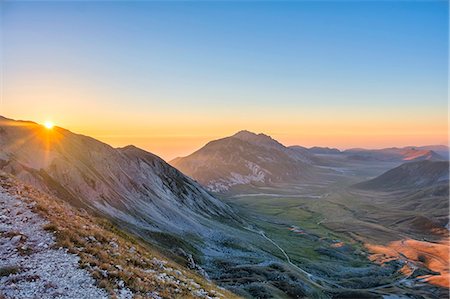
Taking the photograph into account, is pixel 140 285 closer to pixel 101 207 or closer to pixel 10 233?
pixel 10 233

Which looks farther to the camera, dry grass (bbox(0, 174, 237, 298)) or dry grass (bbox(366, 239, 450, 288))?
dry grass (bbox(366, 239, 450, 288))

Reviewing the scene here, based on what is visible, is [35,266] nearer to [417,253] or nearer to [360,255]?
[360,255]

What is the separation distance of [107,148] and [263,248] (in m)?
55.5

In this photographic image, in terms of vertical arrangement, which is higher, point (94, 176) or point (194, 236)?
point (94, 176)

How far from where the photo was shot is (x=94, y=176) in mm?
85500

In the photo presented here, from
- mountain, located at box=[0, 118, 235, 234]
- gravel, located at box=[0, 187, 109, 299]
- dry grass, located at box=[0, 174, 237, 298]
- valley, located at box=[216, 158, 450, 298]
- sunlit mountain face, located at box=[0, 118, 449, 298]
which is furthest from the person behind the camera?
valley, located at box=[216, 158, 450, 298]

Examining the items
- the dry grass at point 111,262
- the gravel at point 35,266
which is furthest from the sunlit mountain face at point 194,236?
the gravel at point 35,266

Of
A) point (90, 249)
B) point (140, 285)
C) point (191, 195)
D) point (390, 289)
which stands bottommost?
point (390, 289)

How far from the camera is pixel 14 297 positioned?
747 inches

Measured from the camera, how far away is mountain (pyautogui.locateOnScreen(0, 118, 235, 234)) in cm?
7025

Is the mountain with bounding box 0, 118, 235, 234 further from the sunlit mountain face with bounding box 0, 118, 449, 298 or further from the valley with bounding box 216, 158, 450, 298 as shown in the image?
the valley with bounding box 216, 158, 450, 298

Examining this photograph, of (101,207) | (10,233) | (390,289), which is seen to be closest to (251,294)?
(10,233)

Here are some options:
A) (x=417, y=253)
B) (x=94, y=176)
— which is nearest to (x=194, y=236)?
(x=94, y=176)

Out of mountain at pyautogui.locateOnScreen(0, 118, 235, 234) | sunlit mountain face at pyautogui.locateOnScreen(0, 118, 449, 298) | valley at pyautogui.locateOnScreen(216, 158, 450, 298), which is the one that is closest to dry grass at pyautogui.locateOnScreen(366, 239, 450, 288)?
valley at pyautogui.locateOnScreen(216, 158, 450, 298)
